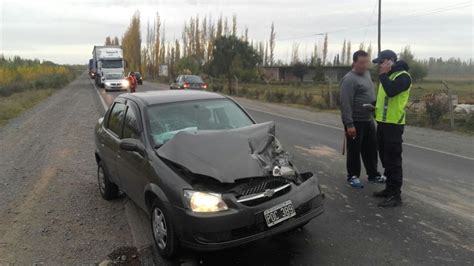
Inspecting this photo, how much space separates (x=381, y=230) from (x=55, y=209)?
405 centimetres

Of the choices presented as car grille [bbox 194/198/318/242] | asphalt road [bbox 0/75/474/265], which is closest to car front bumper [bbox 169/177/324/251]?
car grille [bbox 194/198/318/242]

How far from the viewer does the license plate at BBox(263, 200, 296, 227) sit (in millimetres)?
3539

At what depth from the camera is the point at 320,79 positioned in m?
54.8

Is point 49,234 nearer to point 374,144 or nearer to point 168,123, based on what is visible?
point 168,123

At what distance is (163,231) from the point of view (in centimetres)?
387

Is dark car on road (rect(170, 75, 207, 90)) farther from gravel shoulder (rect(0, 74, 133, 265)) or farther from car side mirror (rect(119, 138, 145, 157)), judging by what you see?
car side mirror (rect(119, 138, 145, 157))

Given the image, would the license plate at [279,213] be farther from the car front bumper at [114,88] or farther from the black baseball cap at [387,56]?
the car front bumper at [114,88]

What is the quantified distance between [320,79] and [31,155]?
4898 cm

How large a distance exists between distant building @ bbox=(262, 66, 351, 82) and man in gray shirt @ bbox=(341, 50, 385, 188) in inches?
2107

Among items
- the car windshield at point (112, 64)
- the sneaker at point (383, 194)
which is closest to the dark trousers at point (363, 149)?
the sneaker at point (383, 194)

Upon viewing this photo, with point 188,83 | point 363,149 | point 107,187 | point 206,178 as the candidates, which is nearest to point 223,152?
point 206,178

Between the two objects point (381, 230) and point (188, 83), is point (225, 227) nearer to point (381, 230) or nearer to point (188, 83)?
point (381, 230)

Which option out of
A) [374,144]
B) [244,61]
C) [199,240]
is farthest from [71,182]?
[244,61]

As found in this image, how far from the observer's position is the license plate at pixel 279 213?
11.6 feet
